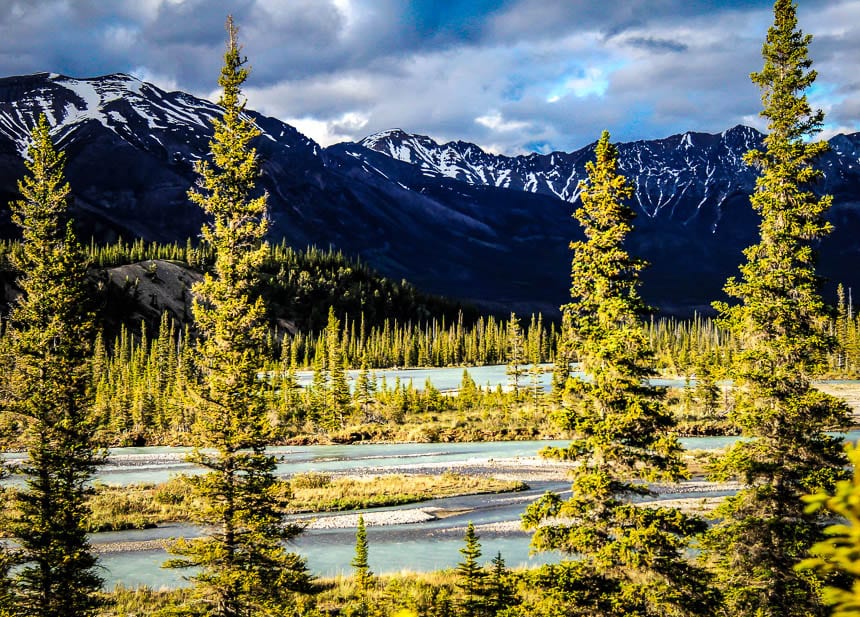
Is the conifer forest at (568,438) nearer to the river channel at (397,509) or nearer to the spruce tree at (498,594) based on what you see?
the spruce tree at (498,594)

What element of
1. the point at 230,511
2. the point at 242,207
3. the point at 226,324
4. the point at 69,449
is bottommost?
the point at 230,511

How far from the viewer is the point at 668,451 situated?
17406 millimetres

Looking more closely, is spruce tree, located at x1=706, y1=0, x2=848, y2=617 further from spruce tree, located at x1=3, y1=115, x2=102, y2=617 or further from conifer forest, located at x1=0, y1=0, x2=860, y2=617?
spruce tree, located at x1=3, y1=115, x2=102, y2=617

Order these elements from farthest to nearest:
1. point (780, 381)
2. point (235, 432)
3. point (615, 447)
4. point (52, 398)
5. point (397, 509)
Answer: point (397, 509) → point (52, 398) → point (235, 432) → point (780, 381) → point (615, 447)

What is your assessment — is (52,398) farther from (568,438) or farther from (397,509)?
(397,509)

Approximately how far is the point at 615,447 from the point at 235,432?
39.6ft

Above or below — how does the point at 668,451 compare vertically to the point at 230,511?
above

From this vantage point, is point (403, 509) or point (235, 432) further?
point (403, 509)

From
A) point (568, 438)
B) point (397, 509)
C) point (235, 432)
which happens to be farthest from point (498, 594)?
point (397, 509)

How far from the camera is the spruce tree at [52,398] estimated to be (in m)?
23.4

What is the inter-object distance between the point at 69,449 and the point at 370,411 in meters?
68.1

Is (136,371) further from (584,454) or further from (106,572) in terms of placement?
(584,454)

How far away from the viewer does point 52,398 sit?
2514 centimetres

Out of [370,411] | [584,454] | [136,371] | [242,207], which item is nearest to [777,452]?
[584,454]
